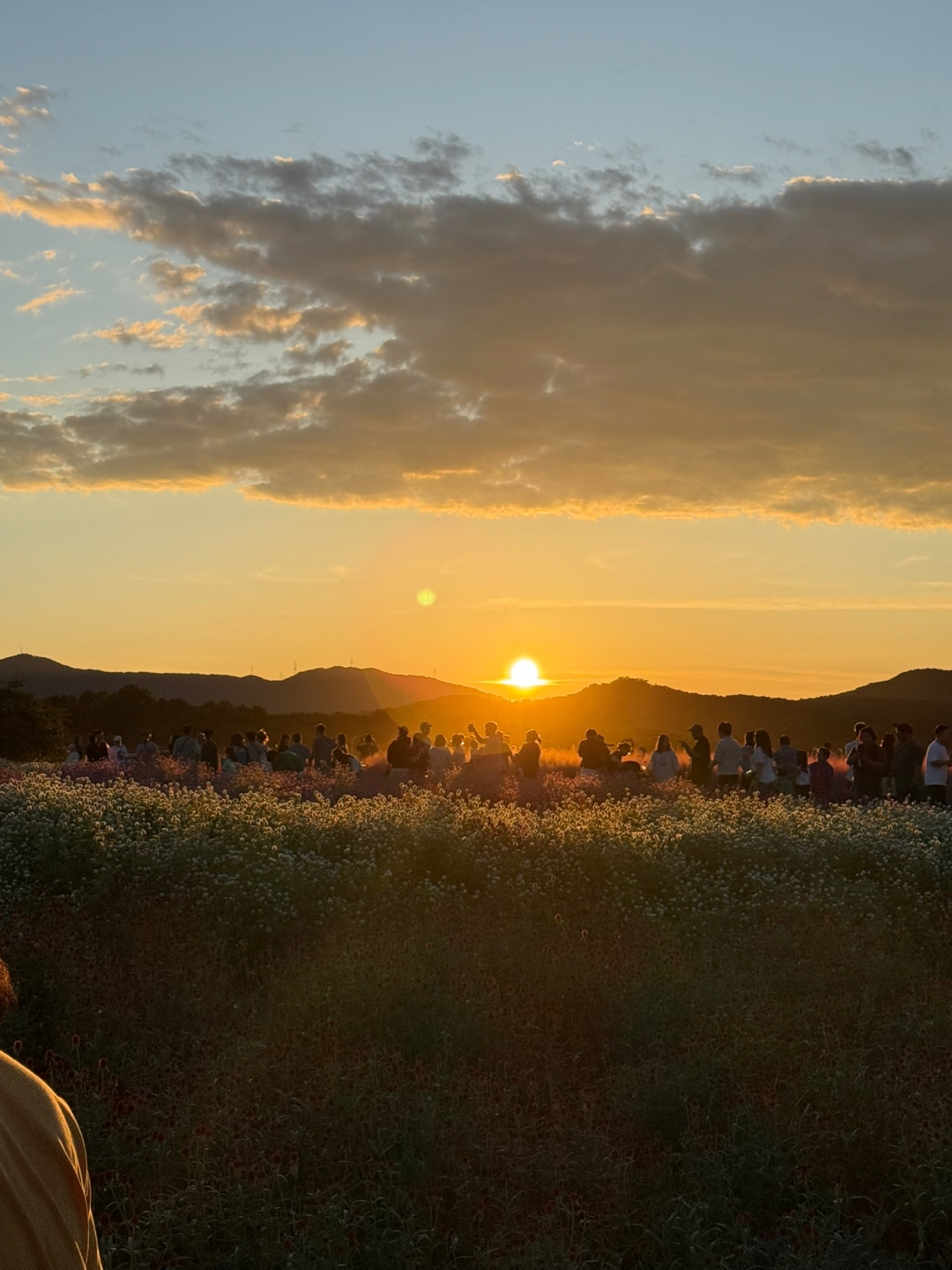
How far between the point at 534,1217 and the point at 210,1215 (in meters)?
1.47

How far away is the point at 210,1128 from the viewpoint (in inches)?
242

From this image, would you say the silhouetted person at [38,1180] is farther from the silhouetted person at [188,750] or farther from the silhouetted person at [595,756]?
the silhouetted person at [188,750]

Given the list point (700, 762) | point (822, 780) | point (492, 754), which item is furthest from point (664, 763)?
point (492, 754)

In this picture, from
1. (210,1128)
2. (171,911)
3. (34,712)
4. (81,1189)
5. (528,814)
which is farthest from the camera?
(34,712)

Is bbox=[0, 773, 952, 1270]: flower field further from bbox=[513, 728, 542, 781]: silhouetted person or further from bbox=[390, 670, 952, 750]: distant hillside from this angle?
bbox=[390, 670, 952, 750]: distant hillside

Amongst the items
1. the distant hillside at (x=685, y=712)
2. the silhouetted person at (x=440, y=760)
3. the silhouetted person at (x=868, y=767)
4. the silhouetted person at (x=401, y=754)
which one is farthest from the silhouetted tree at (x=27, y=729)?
the distant hillside at (x=685, y=712)

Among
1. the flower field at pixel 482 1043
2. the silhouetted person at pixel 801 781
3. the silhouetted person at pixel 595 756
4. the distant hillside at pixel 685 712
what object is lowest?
the flower field at pixel 482 1043

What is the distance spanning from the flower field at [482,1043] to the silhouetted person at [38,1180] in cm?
388

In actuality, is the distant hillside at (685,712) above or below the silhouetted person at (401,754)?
above

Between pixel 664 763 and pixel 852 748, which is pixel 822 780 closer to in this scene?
pixel 852 748

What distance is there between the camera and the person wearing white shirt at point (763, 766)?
2156cm

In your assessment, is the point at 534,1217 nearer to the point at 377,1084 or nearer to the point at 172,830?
the point at 377,1084

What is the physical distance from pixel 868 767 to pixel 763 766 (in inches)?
80.9

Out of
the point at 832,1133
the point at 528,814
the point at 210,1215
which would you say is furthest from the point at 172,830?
the point at 832,1133
